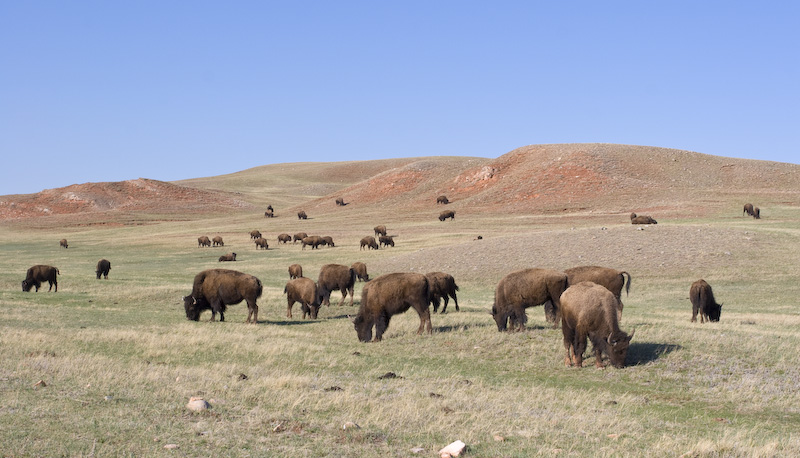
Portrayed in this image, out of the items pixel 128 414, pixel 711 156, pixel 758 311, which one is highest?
pixel 711 156

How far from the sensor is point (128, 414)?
9.59 m

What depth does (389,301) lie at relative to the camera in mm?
18500

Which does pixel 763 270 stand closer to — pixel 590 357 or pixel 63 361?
pixel 590 357

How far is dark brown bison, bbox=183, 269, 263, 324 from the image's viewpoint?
21.6 m

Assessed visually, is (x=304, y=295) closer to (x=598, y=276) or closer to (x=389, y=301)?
(x=389, y=301)

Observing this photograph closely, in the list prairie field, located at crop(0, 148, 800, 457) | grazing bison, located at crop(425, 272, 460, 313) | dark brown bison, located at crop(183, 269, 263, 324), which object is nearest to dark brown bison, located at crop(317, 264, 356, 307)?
prairie field, located at crop(0, 148, 800, 457)

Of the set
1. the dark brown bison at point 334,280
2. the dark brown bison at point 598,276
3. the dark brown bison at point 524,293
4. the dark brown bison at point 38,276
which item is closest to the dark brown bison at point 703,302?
the dark brown bison at point 598,276

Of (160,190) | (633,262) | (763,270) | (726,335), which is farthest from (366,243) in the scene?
(160,190)

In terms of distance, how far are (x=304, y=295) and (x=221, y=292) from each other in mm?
3216

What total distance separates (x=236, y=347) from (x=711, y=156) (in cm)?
10205

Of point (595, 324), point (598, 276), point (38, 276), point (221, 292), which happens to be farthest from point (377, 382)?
point (38, 276)

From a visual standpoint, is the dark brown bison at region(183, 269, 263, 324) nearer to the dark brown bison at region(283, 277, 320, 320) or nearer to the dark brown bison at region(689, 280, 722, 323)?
the dark brown bison at region(283, 277, 320, 320)

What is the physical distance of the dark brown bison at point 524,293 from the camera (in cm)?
1777

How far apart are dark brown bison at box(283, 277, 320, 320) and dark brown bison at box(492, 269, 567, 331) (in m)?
7.61
